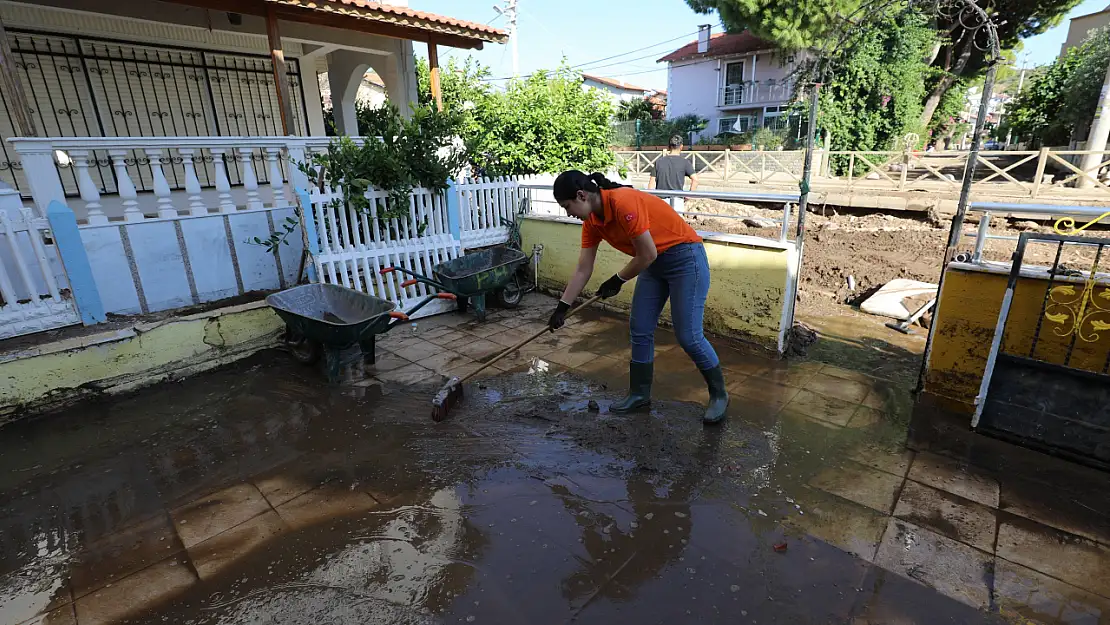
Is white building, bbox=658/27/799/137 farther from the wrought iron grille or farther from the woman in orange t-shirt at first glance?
the woman in orange t-shirt

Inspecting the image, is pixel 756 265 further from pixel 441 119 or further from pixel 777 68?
pixel 777 68

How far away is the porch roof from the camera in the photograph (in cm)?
645

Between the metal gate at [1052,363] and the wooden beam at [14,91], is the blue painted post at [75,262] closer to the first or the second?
the wooden beam at [14,91]

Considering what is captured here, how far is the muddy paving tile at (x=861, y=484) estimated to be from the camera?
2.81 meters

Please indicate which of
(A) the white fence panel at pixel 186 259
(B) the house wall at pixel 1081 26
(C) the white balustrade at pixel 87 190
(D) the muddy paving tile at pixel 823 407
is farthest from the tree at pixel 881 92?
(C) the white balustrade at pixel 87 190

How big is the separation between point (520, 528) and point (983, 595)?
2022 millimetres

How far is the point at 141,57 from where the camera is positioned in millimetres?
7738

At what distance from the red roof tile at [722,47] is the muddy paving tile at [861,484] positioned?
100ft

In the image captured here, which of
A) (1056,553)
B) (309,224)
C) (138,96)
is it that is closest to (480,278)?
(309,224)

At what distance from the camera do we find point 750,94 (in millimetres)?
30078

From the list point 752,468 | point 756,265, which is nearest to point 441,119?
point 756,265

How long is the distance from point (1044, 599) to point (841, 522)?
76 centimetres

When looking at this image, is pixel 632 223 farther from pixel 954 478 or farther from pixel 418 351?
pixel 418 351

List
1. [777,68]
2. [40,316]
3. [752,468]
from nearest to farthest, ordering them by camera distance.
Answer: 1. [752,468]
2. [40,316]
3. [777,68]
